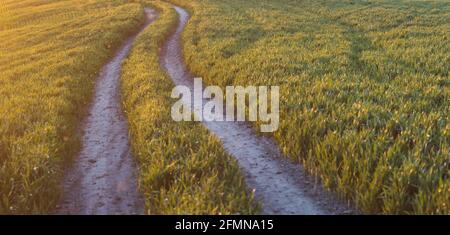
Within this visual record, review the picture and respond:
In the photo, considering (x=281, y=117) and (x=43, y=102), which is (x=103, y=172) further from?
(x=43, y=102)

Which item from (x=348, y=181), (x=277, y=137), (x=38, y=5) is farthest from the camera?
(x=38, y=5)

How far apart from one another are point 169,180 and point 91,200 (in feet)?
4.72

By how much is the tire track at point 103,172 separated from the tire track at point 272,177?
2.18 meters

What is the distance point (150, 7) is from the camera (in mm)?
45188

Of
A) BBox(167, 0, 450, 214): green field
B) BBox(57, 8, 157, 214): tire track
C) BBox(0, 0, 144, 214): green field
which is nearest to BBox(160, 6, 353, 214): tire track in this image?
BBox(167, 0, 450, 214): green field

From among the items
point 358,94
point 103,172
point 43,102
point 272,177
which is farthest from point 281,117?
point 43,102

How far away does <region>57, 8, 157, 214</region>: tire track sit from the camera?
666 cm

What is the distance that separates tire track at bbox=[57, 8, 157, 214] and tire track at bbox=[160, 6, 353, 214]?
2182mm

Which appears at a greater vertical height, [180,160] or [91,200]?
[180,160]

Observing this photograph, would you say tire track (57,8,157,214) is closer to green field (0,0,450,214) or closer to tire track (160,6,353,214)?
green field (0,0,450,214)

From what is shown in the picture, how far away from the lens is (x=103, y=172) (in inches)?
316

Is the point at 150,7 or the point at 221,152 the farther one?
the point at 150,7
